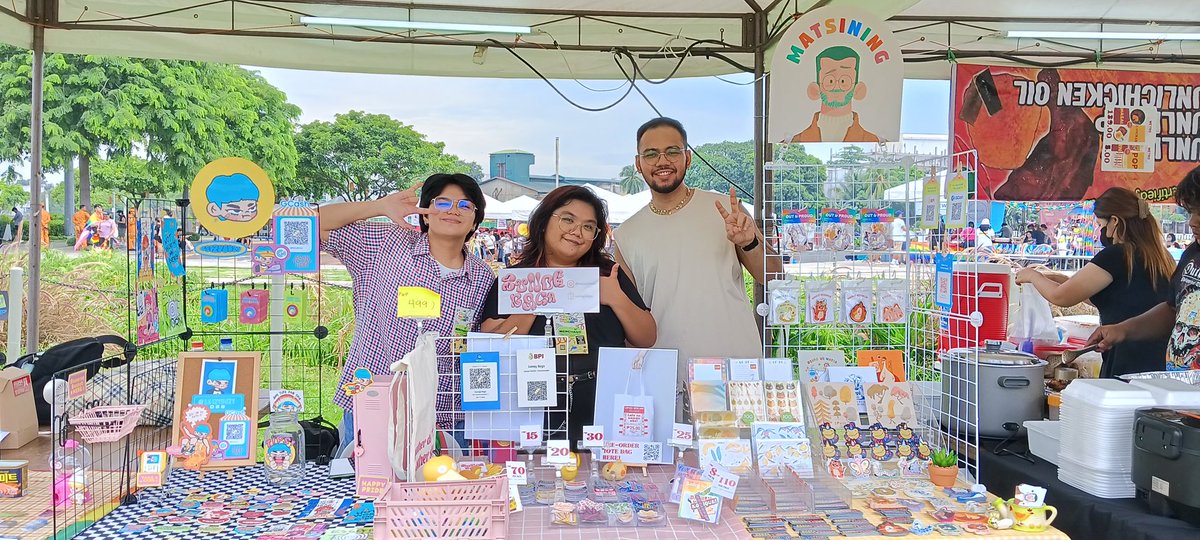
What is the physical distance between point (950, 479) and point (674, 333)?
109 centimetres

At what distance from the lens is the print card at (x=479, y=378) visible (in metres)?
1.95

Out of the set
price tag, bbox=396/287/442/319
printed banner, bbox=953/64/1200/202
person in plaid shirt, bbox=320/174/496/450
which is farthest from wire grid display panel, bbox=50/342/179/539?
printed banner, bbox=953/64/1200/202

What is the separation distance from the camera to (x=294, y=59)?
435cm

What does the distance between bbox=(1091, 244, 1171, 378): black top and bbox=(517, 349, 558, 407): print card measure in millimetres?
2466

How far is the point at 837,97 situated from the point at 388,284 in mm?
1479

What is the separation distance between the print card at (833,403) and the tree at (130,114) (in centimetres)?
1422

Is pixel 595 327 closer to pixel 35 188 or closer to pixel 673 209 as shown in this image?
pixel 673 209

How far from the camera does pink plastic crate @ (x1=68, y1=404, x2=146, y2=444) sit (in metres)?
1.78

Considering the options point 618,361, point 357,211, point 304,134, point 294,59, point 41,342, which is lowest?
point 41,342

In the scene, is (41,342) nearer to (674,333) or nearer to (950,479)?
(674,333)

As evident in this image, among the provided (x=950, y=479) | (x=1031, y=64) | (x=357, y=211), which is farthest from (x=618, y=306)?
(x=1031, y=64)

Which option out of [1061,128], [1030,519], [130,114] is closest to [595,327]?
[1030,519]

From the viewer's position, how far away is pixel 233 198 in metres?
2.23

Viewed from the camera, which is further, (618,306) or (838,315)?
(618,306)
